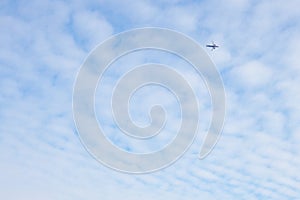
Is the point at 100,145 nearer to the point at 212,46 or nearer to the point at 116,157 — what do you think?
the point at 116,157

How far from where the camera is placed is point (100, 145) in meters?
70.8

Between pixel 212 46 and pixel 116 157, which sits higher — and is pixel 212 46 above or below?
above

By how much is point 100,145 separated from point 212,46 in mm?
58966

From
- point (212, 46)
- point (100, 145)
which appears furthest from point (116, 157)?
point (212, 46)

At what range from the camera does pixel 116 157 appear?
71.5 m

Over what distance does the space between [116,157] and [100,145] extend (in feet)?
14.7

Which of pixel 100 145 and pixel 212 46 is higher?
pixel 212 46

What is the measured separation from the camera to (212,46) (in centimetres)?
11088

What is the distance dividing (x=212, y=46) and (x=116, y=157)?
5806cm

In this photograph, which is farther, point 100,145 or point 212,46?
point 212,46
